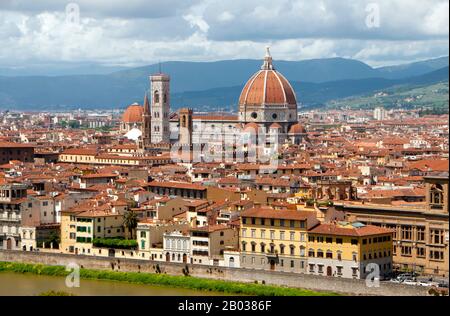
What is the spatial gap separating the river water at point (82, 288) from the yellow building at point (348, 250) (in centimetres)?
264

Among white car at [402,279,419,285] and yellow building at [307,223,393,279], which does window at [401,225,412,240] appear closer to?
yellow building at [307,223,393,279]

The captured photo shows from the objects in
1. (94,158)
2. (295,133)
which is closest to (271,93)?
(295,133)

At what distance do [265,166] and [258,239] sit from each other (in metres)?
23.3

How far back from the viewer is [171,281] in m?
30.4

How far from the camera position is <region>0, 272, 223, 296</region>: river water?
94.4 ft

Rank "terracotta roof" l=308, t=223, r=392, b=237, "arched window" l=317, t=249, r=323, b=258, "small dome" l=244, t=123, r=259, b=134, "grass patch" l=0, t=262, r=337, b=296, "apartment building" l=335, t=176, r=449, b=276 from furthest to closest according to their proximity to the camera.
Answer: "small dome" l=244, t=123, r=259, b=134 < "apartment building" l=335, t=176, r=449, b=276 < "arched window" l=317, t=249, r=323, b=258 < "terracotta roof" l=308, t=223, r=392, b=237 < "grass patch" l=0, t=262, r=337, b=296

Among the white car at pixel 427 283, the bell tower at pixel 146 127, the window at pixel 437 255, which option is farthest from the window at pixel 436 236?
the bell tower at pixel 146 127

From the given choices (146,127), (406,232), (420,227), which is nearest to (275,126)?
(146,127)

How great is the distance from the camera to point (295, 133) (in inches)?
3191

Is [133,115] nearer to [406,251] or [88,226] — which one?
[88,226]

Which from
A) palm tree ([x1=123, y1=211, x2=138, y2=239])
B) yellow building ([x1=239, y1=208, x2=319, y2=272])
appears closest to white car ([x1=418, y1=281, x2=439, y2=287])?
yellow building ([x1=239, y1=208, x2=319, y2=272])

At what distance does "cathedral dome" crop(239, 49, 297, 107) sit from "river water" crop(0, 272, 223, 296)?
166 feet

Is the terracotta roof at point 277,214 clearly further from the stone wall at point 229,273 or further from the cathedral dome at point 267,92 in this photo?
the cathedral dome at point 267,92

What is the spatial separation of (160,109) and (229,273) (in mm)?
51867
